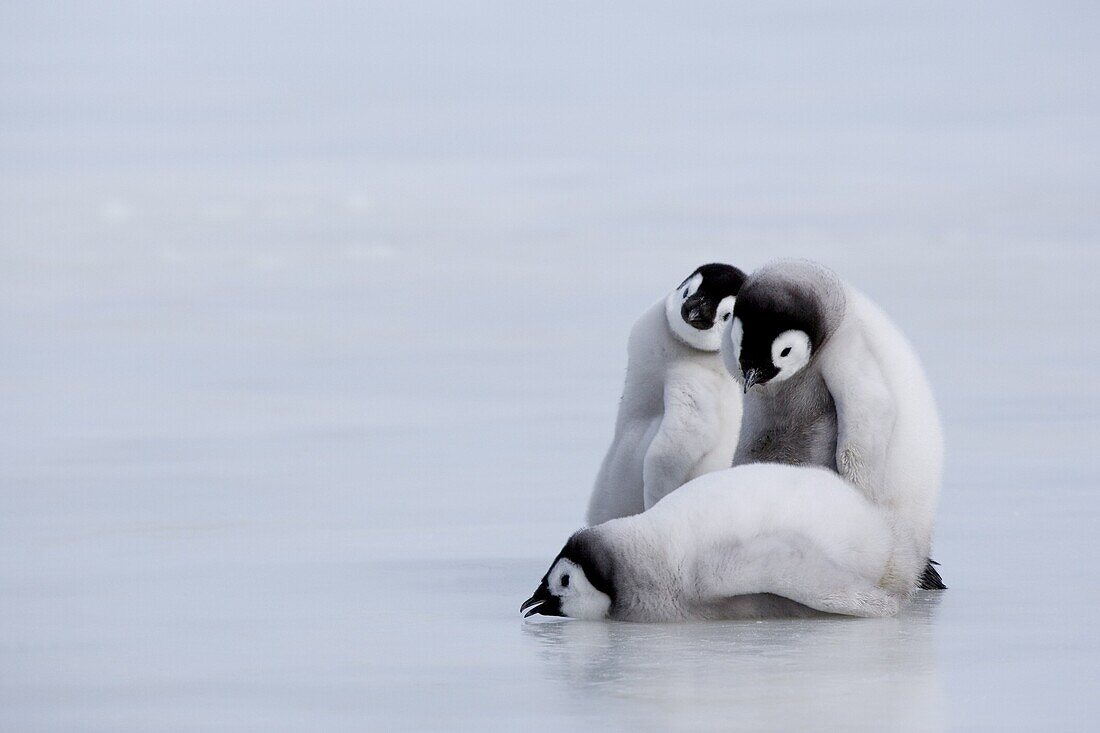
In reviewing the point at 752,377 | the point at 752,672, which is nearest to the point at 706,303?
the point at 752,377

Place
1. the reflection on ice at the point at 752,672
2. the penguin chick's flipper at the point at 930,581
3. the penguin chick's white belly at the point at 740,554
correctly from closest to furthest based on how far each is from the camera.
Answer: the reflection on ice at the point at 752,672 < the penguin chick's white belly at the point at 740,554 < the penguin chick's flipper at the point at 930,581

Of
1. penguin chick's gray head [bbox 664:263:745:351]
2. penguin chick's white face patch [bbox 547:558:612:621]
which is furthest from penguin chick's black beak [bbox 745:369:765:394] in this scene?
penguin chick's white face patch [bbox 547:558:612:621]

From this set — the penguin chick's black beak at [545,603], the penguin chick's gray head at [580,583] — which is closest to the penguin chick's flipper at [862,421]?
the penguin chick's gray head at [580,583]

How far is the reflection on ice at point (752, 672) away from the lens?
3533mm

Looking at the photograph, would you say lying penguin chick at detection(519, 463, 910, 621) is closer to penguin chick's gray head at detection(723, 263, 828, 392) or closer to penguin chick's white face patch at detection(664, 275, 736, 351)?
penguin chick's gray head at detection(723, 263, 828, 392)

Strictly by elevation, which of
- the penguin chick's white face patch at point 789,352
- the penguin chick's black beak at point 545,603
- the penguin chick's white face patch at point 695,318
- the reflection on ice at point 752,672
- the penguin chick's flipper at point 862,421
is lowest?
the reflection on ice at point 752,672

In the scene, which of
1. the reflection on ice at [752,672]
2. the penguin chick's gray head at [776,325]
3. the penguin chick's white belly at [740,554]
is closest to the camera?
the reflection on ice at [752,672]

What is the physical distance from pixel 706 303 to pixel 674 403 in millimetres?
357

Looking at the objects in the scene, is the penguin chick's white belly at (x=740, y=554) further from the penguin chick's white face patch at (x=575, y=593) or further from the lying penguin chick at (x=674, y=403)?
the lying penguin chick at (x=674, y=403)

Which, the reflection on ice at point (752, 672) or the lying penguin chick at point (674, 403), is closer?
the reflection on ice at point (752, 672)

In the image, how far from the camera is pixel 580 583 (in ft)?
14.9

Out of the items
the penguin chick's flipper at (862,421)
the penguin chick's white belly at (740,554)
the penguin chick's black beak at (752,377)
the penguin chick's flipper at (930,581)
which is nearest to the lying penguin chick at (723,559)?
the penguin chick's white belly at (740,554)

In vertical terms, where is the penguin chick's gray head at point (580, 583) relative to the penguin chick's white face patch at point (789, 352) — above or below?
below

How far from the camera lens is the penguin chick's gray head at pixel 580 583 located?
4.52 m
